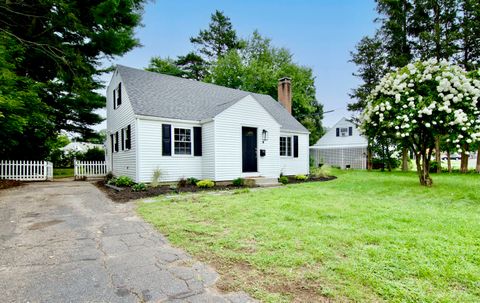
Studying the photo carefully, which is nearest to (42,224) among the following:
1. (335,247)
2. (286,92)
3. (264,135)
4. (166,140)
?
(335,247)

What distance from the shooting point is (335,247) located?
134 inches

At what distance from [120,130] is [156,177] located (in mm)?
4282

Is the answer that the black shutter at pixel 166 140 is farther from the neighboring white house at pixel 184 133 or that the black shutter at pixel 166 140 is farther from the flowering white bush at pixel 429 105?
the flowering white bush at pixel 429 105

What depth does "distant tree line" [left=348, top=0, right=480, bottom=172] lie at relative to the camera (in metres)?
16.8

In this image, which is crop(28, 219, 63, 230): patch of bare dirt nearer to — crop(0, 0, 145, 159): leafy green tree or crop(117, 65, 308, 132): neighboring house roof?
crop(117, 65, 308, 132): neighboring house roof

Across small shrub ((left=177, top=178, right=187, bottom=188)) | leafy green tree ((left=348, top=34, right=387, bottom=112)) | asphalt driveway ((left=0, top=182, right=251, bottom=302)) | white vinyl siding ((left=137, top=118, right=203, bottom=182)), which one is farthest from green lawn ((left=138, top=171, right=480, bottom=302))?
leafy green tree ((left=348, top=34, right=387, bottom=112))

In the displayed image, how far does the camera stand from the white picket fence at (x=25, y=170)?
12.3m

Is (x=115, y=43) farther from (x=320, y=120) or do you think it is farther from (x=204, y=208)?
(x=320, y=120)

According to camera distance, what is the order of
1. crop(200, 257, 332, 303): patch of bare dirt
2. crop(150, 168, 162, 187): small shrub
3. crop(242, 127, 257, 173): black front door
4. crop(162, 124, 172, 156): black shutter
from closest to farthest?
crop(200, 257, 332, 303): patch of bare dirt, crop(150, 168, 162, 187): small shrub, crop(162, 124, 172, 156): black shutter, crop(242, 127, 257, 173): black front door

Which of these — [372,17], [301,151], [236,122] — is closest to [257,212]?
[236,122]

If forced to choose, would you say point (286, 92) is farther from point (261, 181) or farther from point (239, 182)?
point (239, 182)

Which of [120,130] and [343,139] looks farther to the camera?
[343,139]

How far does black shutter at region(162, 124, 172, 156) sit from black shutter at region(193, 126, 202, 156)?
114 cm

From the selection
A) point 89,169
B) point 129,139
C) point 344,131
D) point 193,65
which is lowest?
point 89,169
